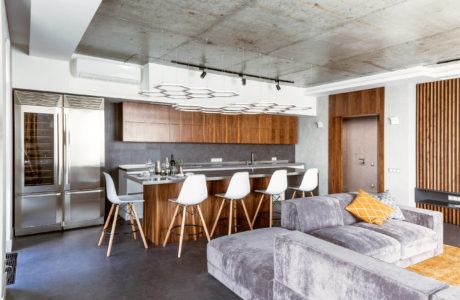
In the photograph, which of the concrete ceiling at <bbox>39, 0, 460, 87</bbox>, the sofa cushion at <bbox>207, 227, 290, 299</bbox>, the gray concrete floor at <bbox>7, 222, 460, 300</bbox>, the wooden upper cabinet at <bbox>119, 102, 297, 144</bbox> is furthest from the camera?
the wooden upper cabinet at <bbox>119, 102, 297, 144</bbox>

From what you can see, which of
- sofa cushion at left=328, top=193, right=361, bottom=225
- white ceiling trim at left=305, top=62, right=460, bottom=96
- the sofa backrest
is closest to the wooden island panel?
sofa cushion at left=328, top=193, right=361, bottom=225

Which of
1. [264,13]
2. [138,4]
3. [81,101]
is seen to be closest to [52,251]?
[81,101]

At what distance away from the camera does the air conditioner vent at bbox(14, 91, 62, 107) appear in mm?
4461

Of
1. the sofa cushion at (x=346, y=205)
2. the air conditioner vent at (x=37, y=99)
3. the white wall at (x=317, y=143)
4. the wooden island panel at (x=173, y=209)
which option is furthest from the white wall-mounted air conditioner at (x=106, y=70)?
the white wall at (x=317, y=143)

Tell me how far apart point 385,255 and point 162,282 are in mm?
2257

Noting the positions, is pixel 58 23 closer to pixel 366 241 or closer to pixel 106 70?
pixel 106 70

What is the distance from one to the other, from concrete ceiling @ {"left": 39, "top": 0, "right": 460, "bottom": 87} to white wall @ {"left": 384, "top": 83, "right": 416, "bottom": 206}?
863mm

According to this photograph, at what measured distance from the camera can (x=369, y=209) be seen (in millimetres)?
3762

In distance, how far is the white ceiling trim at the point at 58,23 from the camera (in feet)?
9.13

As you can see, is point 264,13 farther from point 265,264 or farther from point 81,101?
point 81,101

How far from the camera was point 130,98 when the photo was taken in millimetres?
5520

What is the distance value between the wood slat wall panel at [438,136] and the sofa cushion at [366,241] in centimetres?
334

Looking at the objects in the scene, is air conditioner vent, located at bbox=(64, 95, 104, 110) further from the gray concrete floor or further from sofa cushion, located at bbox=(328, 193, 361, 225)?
sofa cushion, located at bbox=(328, 193, 361, 225)

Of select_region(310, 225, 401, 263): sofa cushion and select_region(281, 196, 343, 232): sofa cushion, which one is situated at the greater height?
select_region(281, 196, 343, 232): sofa cushion
